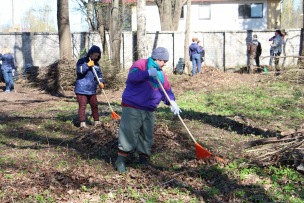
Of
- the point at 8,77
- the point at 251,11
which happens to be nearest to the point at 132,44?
the point at 8,77

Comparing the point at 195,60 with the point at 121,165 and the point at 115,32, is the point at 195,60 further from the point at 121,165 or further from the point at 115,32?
the point at 121,165

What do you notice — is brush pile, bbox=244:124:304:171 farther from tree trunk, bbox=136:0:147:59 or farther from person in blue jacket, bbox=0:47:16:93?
person in blue jacket, bbox=0:47:16:93

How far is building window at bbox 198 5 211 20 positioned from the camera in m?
39.0

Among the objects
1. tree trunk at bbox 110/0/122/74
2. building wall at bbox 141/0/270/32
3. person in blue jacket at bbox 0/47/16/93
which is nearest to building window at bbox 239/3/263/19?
building wall at bbox 141/0/270/32

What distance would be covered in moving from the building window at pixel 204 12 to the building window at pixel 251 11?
8.80ft

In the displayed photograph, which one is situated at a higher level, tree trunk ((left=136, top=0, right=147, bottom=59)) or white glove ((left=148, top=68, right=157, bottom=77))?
tree trunk ((left=136, top=0, right=147, bottom=59))

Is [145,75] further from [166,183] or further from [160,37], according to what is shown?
[160,37]

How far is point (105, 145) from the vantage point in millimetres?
7340

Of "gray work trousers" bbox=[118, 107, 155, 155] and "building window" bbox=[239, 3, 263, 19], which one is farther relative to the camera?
"building window" bbox=[239, 3, 263, 19]

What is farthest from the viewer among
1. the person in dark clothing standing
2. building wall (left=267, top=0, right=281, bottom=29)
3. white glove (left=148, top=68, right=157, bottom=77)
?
building wall (left=267, top=0, right=281, bottom=29)

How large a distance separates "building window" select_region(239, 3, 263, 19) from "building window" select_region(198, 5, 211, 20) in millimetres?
2683

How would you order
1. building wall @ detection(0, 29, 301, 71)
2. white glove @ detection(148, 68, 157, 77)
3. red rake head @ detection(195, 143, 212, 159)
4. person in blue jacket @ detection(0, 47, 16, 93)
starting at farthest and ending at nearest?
building wall @ detection(0, 29, 301, 71) → person in blue jacket @ detection(0, 47, 16, 93) → red rake head @ detection(195, 143, 212, 159) → white glove @ detection(148, 68, 157, 77)

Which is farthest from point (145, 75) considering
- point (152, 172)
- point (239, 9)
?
point (239, 9)

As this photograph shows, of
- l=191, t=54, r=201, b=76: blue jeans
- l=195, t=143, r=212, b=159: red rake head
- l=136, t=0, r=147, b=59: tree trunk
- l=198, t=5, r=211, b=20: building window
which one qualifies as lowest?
l=195, t=143, r=212, b=159: red rake head
